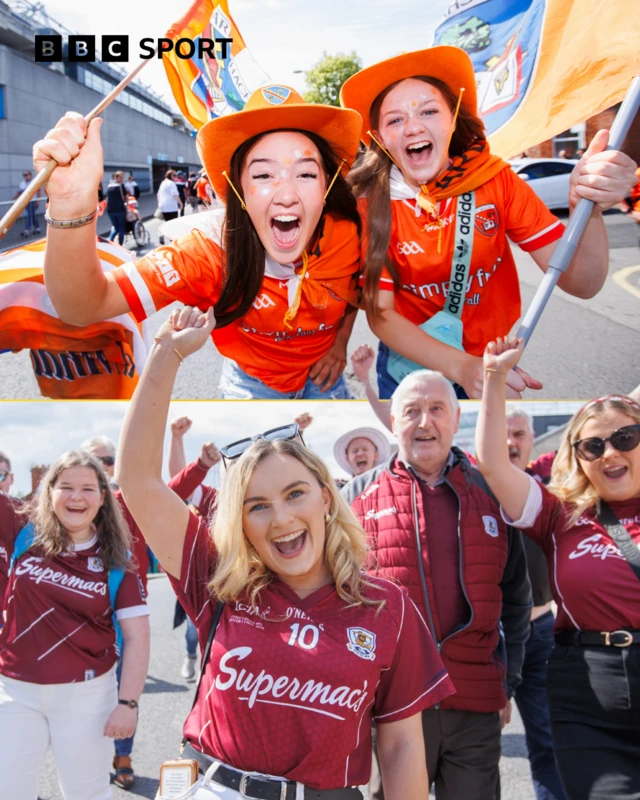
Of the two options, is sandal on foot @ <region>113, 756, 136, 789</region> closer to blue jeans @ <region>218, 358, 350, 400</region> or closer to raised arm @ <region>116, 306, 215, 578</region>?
raised arm @ <region>116, 306, 215, 578</region>

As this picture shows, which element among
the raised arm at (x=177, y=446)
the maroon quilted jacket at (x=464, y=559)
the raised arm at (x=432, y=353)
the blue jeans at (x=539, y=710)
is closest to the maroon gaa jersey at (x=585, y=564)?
the maroon quilted jacket at (x=464, y=559)

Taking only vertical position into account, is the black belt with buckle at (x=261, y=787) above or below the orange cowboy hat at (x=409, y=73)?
below

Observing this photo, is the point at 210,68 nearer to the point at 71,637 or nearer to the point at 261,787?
the point at 71,637

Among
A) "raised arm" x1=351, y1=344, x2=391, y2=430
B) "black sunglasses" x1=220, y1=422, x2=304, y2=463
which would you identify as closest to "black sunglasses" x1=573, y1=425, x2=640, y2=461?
"raised arm" x1=351, y1=344, x2=391, y2=430

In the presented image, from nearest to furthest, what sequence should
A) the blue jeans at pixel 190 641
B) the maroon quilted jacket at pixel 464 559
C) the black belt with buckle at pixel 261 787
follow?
the black belt with buckle at pixel 261 787
the maroon quilted jacket at pixel 464 559
the blue jeans at pixel 190 641

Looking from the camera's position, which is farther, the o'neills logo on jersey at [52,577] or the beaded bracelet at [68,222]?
the o'neills logo on jersey at [52,577]

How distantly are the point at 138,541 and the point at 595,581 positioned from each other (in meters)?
1.49

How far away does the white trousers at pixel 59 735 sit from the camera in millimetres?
2438

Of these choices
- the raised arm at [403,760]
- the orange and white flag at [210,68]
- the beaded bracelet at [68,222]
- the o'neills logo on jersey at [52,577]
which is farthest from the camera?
the o'neills logo on jersey at [52,577]

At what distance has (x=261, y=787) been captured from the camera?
1812 millimetres

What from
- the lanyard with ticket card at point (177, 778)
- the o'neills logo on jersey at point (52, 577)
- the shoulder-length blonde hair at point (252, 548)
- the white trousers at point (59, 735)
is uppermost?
the shoulder-length blonde hair at point (252, 548)

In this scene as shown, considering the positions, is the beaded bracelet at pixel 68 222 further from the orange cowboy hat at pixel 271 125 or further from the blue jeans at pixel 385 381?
the blue jeans at pixel 385 381

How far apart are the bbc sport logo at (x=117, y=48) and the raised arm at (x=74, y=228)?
33 cm

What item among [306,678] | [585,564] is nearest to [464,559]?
[585,564]
